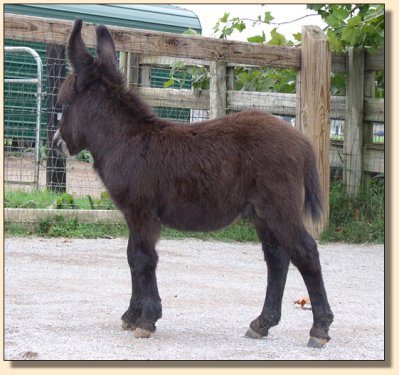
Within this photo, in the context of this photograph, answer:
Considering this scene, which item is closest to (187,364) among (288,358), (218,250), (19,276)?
(288,358)

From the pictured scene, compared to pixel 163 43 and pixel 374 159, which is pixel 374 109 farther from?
pixel 163 43

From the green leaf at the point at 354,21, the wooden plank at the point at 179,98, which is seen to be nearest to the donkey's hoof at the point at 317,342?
the green leaf at the point at 354,21

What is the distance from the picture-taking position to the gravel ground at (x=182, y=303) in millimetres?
5719

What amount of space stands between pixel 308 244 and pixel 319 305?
0.44 metres

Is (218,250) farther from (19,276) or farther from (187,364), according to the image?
(187,364)

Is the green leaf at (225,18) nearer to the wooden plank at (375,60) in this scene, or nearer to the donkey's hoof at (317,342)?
the wooden plank at (375,60)

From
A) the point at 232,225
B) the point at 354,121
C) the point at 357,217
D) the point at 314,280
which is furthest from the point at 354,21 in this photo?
the point at 314,280

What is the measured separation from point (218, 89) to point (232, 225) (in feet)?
6.40

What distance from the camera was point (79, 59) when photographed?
632 cm

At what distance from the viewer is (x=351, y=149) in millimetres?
11633

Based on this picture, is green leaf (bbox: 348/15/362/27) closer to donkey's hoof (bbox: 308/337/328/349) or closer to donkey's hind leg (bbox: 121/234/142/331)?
donkey's hind leg (bbox: 121/234/142/331)

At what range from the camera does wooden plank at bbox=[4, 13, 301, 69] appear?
9.62m

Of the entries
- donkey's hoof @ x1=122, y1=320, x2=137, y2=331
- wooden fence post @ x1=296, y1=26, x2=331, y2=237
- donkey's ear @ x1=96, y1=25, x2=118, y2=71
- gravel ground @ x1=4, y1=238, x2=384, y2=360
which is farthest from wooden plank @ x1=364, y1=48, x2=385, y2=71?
donkey's hoof @ x1=122, y1=320, x2=137, y2=331

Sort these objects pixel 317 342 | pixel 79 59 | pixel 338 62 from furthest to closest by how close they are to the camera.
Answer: pixel 338 62
pixel 79 59
pixel 317 342
